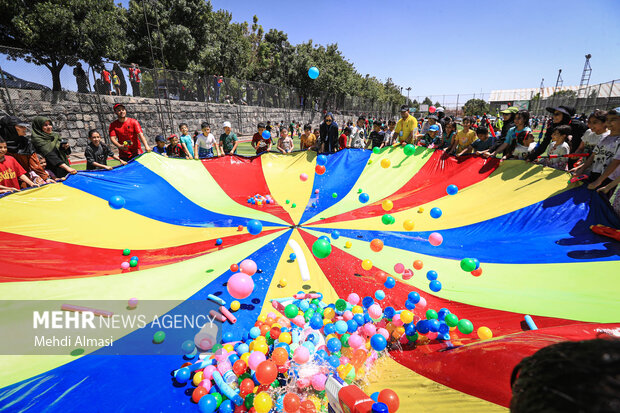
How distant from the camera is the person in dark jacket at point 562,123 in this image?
3.77m

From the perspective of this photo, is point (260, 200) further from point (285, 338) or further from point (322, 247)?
point (285, 338)

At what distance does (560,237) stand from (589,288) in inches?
32.1

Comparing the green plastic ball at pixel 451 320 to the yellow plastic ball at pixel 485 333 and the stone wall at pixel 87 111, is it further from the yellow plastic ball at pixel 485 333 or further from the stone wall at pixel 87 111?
the stone wall at pixel 87 111

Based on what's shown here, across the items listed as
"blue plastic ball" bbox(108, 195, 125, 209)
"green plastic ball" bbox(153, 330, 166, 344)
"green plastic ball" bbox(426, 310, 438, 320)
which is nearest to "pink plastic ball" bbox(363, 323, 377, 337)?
"green plastic ball" bbox(426, 310, 438, 320)

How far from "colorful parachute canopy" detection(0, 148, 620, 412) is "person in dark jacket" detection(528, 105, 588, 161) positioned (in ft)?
1.46

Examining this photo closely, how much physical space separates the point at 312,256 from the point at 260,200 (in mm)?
1729

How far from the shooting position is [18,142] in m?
3.56

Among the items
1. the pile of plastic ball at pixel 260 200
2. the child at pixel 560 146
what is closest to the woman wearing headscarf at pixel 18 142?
the pile of plastic ball at pixel 260 200

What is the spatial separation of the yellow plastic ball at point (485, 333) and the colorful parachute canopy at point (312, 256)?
0.21ft

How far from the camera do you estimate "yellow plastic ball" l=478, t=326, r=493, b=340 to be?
1850 millimetres

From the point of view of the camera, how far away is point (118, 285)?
232cm

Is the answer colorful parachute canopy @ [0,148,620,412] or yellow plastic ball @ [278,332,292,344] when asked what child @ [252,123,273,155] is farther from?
yellow plastic ball @ [278,332,292,344]

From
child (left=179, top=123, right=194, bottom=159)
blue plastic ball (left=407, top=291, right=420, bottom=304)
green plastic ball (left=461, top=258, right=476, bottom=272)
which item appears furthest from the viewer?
child (left=179, top=123, right=194, bottom=159)

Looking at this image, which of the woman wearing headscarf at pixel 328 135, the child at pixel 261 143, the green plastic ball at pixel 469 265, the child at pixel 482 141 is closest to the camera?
the green plastic ball at pixel 469 265
